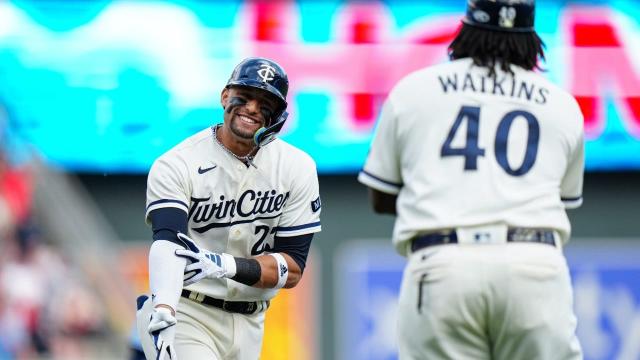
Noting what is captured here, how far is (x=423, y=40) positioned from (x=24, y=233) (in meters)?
5.97

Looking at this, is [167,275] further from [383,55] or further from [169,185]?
[383,55]

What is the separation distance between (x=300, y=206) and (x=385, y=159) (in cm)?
92

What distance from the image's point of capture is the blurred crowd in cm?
1423

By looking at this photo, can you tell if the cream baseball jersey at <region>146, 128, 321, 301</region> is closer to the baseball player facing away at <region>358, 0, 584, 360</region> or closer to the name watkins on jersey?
the name watkins on jersey

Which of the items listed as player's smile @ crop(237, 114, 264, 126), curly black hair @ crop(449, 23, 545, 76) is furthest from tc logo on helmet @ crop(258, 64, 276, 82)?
curly black hair @ crop(449, 23, 545, 76)

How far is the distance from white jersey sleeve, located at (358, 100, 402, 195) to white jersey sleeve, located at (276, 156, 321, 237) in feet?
2.48

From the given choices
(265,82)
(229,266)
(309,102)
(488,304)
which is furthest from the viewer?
(309,102)

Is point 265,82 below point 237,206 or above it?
above

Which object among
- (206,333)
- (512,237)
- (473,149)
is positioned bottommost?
(206,333)

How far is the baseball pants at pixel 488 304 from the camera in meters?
5.18

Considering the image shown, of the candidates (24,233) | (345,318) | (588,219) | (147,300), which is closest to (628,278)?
(588,219)

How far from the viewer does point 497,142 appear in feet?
17.5

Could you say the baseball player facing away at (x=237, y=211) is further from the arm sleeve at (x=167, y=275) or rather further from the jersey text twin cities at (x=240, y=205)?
the arm sleeve at (x=167, y=275)

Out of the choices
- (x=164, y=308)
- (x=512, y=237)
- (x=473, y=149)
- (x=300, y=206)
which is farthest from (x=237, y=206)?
(x=512, y=237)
